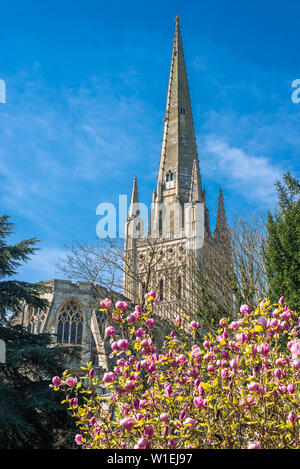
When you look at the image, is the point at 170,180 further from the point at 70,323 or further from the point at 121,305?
the point at 121,305

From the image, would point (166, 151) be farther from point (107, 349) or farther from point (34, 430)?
point (34, 430)

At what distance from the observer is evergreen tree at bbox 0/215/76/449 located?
13.6 m

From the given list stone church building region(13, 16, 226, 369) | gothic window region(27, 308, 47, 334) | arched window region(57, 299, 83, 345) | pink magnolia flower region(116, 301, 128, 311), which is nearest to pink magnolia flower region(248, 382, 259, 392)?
pink magnolia flower region(116, 301, 128, 311)

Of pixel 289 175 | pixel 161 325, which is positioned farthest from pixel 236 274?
pixel 289 175

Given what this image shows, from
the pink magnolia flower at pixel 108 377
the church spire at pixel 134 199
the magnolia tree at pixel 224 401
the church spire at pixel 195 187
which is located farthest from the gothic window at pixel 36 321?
the pink magnolia flower at pixel 108 377

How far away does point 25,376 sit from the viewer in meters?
15.5

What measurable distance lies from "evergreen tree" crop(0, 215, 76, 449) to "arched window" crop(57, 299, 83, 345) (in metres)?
17.3

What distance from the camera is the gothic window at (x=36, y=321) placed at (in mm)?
33806

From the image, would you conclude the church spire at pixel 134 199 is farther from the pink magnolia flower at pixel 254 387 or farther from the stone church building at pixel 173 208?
the pink magnolia flower at pixel 254 387

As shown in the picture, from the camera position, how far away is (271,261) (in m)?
14.8

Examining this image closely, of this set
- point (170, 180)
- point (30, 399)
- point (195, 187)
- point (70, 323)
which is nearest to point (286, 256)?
point (30, 399)

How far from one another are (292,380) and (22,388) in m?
10.7
